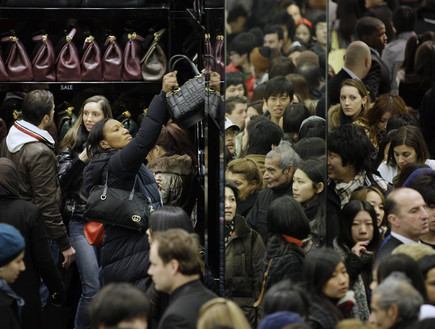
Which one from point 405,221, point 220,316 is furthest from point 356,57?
point 220,316

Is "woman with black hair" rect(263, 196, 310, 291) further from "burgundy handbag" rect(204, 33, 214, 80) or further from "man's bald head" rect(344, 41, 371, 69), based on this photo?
"man's bald head" rect(344, 41, 371, 69)

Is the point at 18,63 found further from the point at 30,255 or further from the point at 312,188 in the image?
the point at 312,188

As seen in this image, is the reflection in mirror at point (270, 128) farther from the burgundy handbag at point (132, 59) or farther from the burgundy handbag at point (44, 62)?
the burgundy handbag at point (44, 62)

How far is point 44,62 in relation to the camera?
708 cm

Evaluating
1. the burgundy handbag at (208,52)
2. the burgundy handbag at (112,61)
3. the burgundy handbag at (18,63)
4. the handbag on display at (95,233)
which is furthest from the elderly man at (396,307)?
the burgundy handbag at (18,63)

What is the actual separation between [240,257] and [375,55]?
14.6 ft

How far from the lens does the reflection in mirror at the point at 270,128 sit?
4.82 metres

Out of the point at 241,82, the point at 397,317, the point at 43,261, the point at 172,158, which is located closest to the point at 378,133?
the point at 172,158

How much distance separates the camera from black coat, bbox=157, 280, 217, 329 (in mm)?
3803

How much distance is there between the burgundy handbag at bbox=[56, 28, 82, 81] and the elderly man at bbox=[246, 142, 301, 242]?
2675mm

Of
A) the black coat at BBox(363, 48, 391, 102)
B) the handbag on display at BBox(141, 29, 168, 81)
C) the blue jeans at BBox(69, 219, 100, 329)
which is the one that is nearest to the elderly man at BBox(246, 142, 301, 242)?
the blue jeans at BBox(69, 219, 100, 329)

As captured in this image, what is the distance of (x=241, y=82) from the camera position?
16.1 feet

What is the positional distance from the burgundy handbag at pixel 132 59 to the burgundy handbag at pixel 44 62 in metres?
0.57

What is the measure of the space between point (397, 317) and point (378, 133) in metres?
3.44
